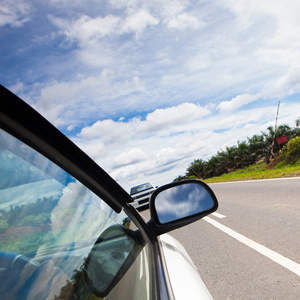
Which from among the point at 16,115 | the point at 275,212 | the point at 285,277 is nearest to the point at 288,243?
the point at 285,277

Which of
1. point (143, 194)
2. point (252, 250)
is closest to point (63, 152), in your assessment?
point (252, 250)

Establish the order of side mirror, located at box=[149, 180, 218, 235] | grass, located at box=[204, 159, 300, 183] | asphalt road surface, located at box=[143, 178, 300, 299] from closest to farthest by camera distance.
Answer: side mirror, located at box=[149, 180, 218, 235] < asphalt road surface, located at box=[143, 178, 300, 299] < grass, located at box=[204, 159, 300, 183]

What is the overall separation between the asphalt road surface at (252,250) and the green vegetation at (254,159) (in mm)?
8341

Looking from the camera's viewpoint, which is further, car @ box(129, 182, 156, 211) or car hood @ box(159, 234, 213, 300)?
car @ box(129, 182, 156, 211)

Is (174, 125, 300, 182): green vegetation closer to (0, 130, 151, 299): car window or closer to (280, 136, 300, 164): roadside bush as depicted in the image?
(280, 136, 300, 164): roadside bush

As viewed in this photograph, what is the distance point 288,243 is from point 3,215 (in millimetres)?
4048

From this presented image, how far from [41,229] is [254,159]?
2643 centimetres

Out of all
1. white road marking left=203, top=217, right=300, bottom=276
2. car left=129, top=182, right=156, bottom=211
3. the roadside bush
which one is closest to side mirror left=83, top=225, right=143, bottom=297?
white road marking left=203, top=217, right=300, bottom=276

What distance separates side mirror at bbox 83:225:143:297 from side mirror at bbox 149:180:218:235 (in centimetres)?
20

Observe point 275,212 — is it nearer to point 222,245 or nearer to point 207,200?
point 222,245

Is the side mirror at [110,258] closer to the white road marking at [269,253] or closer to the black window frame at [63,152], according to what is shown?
the black window frame at [63,152]

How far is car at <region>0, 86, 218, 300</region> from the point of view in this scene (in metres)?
0.68

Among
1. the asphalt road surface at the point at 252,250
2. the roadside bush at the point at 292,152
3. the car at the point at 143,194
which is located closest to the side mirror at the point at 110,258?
the asphalt road surface at the point at 252,250

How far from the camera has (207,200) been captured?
73.0 inches
